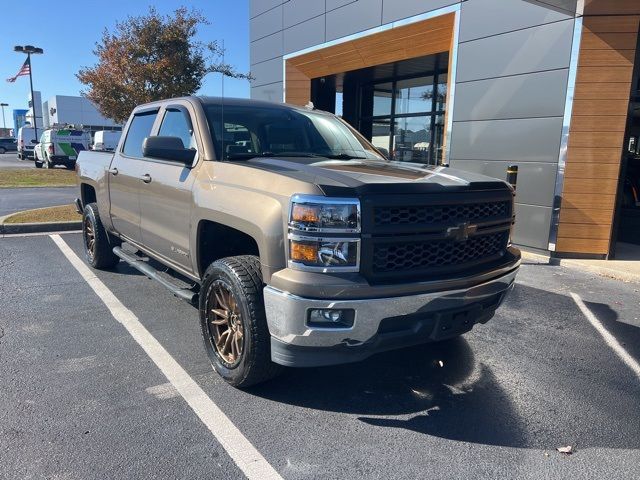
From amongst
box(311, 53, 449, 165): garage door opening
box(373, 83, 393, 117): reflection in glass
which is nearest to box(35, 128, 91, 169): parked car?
box(311, 53, 449, 165): garage door opening

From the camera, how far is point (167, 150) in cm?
368

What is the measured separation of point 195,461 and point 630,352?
3.64 metres

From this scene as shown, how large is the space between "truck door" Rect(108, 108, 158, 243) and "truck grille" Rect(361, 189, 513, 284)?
272 cm

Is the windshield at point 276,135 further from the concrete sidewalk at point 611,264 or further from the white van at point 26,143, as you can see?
the white van at point 26,143

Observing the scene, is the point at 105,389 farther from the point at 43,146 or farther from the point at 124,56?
the point at 43,146

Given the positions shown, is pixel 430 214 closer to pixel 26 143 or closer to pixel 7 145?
pixel 26 143

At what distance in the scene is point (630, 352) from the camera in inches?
167

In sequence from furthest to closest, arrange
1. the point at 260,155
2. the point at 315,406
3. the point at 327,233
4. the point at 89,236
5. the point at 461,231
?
the point at 89,236, the point at 260,155, the point at 315,406, the point at 461,231, the point at 327,233

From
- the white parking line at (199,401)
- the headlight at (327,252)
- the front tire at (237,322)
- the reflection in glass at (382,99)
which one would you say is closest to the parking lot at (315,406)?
the white parking line at (199,401)

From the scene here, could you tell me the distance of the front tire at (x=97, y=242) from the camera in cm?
610

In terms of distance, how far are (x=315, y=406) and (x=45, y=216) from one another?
8229 millimetres

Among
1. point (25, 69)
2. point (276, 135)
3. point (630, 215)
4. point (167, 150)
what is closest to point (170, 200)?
point (167, 150)

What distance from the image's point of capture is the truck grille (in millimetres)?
2824

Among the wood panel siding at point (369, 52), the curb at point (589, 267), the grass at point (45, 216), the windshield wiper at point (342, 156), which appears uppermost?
the wood panel siding at point (369, 52)
